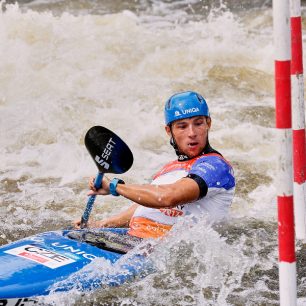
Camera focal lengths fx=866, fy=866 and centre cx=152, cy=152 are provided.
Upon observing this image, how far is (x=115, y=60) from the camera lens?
10.7 metres

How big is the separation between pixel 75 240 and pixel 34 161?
341cm

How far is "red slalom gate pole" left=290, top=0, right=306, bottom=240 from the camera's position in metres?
5.53

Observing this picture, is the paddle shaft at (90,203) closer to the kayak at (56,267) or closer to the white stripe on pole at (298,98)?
the kayak at (56,267)

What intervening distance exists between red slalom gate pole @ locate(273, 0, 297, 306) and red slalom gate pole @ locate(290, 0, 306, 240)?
1739 mm

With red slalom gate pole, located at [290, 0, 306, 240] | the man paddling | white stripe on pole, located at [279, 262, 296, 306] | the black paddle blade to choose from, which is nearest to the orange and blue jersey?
the man paddling

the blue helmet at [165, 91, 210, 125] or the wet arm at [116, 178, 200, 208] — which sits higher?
the blue helmet at [165, 91, 210, 125]

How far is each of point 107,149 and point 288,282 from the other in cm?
146

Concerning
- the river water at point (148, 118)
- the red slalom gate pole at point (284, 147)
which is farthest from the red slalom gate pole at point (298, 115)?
the red slalom gate pole at point (284, 147)

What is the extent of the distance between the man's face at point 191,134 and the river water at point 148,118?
0.48 meters

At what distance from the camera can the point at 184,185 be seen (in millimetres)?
4832

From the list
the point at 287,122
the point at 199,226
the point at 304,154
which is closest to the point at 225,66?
the point at 304,154

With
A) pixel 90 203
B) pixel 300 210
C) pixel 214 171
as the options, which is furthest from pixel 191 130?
pixel 300 210

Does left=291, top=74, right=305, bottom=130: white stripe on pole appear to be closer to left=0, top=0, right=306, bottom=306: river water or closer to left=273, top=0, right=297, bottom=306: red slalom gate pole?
left=0, top=0, right=306, bottom=306: river water

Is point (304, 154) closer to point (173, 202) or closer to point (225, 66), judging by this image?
point (173, 202)
